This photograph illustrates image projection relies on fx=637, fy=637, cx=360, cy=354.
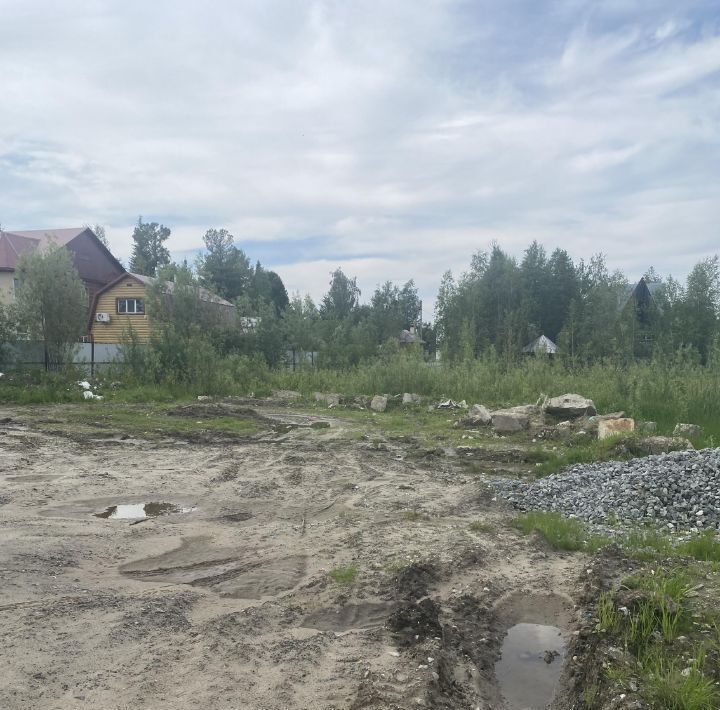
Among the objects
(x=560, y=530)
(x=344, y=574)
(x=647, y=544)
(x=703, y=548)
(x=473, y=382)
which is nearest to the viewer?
(x=344, y=574)

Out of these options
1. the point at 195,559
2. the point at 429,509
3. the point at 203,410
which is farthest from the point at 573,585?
the point at 203,410

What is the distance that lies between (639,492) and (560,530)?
1593 mm

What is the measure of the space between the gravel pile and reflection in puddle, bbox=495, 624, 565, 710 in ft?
9.36

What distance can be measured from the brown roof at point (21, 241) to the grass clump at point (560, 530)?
32.4 metres

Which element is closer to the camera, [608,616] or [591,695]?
[591,695]

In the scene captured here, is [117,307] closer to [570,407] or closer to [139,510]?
[570,407]

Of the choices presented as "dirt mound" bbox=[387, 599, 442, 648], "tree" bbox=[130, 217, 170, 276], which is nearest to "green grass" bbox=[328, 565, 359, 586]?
"dirt mound" bbox=[387, 599, 442, 648]

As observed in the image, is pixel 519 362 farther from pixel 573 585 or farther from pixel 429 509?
pixel 573 585

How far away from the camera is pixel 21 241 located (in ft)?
126

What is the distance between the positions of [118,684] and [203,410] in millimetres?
12689

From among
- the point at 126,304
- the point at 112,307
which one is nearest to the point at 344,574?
the point at 126,304

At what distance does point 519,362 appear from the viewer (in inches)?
803

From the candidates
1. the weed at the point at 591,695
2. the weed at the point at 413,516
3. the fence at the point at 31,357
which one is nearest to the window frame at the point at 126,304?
the fence at the point at 31,357

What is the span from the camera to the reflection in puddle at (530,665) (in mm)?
3828
